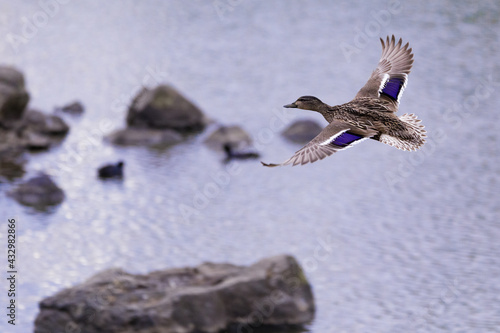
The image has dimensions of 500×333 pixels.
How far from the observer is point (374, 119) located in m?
19.4

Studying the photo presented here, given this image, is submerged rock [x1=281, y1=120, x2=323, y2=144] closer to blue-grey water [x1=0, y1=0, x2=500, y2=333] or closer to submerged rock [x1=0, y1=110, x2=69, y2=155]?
blue-grey water [x1=0, y1=0, x2=500, y2=333]

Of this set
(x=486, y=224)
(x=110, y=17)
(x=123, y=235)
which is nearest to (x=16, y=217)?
(x=123, y=235)

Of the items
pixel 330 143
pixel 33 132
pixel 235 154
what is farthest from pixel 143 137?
pixel 330 143

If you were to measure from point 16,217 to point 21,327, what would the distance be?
1639cm

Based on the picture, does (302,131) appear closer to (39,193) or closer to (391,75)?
(39,193)

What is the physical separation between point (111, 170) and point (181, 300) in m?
31.2

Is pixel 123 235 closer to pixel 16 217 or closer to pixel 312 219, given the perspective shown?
pixel 16 217

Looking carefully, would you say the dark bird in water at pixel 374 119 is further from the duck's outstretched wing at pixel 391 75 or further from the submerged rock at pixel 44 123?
the submerged rock at pixel 44 123

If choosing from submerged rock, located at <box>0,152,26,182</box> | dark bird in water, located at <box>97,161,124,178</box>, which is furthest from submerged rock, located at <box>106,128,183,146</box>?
submerged rock, located at <box>0,152,26,182</box>

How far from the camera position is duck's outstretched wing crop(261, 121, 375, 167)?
17734 mm

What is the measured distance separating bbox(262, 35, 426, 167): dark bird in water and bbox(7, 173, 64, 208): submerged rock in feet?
146

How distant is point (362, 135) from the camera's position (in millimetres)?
18312

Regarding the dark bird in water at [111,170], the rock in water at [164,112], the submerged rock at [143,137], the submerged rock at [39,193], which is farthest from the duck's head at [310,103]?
the submerged rock at [143,137]

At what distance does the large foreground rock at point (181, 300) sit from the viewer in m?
39.8
